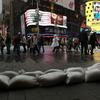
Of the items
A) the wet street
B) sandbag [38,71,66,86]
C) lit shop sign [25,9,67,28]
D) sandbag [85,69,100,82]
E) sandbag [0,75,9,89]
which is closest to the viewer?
sandbag [0,75,9,89]

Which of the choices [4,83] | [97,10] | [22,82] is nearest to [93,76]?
[22,82]

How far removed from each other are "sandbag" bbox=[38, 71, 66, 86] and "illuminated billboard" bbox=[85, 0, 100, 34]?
11231 cm

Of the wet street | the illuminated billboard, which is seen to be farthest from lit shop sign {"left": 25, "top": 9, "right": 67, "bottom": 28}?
the wet street

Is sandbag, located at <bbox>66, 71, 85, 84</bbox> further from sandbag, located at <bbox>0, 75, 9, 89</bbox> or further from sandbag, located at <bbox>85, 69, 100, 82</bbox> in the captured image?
sandbag, located at <bbox>0, 75, 9, 89</bbox>

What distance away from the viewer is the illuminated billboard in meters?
121

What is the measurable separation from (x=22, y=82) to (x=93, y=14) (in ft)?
388

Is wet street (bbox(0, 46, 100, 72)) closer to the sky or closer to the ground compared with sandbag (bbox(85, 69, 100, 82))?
closer to the ground

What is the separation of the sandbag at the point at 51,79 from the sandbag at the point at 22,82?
0.44 ft

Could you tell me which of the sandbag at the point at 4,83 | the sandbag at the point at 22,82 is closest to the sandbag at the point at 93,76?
the sandbag at the point at 22,82

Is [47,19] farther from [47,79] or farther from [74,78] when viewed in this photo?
[47,79]

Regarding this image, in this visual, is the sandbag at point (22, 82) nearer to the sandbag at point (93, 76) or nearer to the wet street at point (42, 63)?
the sandbag at point (93, 76)

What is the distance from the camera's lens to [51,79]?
7996 mm

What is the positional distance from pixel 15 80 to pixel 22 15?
99179mm

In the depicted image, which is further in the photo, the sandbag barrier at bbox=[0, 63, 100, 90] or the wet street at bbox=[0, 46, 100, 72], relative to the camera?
the wet street at bbox=[0, 46, 100, 72]
